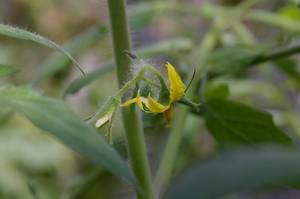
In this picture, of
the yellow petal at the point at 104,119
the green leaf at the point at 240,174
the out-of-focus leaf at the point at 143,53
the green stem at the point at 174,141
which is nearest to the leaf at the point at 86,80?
the out-of-focus leaf at the point at 143,53

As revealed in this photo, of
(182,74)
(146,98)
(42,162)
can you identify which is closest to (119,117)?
(146,98)

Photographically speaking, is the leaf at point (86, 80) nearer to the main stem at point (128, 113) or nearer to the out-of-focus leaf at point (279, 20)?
the main stem at point (128, 113)

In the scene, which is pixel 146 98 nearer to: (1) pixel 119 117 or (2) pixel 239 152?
(1) pixel 119 117

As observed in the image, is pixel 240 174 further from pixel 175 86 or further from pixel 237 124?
pixel 237 124

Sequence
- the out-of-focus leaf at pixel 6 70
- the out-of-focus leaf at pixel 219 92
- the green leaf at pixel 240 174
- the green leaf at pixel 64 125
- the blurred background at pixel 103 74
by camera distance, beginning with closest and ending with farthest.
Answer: the green leaf at pixel 240 174 → the green leaf at pixel 64 125 → the out-of-focus leaf at pixel 6 70 → the out-of-focus leaf at pixel 219 92 → the blurred background at pixel 103 74

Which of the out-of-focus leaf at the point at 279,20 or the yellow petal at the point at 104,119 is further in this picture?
the out-of-focus leaf at the point at 279,20

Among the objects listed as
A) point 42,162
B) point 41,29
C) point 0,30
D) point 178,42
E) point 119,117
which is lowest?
point 42,162

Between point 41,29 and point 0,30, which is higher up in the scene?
point 0,30

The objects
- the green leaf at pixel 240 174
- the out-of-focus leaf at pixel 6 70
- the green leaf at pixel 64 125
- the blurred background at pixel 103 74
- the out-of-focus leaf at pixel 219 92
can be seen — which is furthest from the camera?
the blurred background at pixel 103 74
